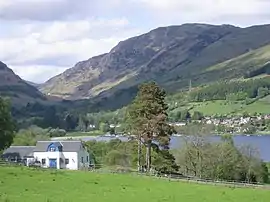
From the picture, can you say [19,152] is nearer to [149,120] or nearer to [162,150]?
[162,150]

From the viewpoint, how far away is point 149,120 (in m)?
74.4

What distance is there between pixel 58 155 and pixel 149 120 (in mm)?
34780

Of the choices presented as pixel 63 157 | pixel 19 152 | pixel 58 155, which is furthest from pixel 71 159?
pixel 19 152

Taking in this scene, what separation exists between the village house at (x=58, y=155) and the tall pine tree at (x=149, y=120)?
27863 millimetres

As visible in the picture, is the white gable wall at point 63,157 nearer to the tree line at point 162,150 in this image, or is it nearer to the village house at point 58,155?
the village house at point 58,155

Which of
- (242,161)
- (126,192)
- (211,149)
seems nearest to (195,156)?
(211,149)

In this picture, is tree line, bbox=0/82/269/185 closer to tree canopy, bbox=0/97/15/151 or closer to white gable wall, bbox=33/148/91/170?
tree canopy, bbox=0/97/15/151

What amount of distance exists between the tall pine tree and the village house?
2786 centimetres

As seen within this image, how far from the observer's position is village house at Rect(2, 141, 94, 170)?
339ft

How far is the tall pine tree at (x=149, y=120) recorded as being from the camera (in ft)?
243

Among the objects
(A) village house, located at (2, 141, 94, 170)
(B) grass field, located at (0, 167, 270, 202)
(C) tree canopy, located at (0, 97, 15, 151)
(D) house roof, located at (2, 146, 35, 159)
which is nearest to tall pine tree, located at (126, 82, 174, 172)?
(B) grass field, located at (0, 167, 270, 202)

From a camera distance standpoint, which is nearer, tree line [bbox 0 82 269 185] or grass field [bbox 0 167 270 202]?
grass field [bbox 0 167 270 202]

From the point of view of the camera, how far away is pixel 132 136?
7719 cm

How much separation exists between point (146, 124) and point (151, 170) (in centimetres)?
598
